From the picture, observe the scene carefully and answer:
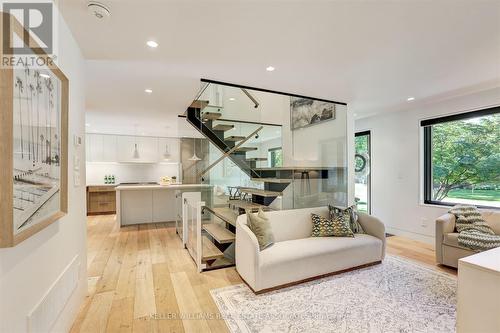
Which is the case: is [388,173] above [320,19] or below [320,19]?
below

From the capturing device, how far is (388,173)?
16.5 ft

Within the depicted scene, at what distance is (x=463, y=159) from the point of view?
4.01 metres

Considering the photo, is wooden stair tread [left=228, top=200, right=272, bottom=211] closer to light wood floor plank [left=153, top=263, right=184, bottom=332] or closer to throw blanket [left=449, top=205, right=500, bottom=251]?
light wood floor plank [left=153, top=263, right=184, bottom=332]

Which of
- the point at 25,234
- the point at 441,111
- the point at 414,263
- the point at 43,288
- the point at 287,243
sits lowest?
the point at 414,263

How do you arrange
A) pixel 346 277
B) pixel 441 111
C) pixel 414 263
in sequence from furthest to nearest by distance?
pixel 441 111 < pixel 414 263 < pixel 346 277

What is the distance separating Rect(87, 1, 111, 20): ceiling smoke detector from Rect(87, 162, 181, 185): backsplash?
6497 millimetres

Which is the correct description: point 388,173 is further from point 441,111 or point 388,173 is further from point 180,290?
point 180,290

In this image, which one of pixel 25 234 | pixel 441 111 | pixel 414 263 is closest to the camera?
pixel 25 234

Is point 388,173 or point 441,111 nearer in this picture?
point 441,111

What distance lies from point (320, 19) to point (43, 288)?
2720mm

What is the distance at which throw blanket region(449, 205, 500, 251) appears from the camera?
9.17 ft

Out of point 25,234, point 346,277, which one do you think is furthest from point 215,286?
point 25,234

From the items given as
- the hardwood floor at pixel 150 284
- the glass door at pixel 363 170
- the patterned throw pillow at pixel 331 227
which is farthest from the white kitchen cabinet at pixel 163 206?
the glass door at pixel 363 170

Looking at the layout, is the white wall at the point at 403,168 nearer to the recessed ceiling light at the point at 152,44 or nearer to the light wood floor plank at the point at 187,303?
the light wood floor plank at the point at 187,303
